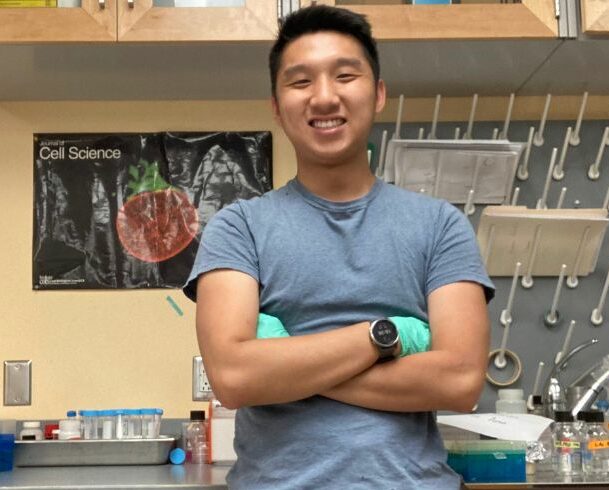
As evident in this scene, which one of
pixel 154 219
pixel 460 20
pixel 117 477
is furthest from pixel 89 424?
pixel 460 20

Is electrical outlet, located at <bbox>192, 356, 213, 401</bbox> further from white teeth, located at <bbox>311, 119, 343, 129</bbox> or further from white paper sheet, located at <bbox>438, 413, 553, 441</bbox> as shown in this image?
white teeth, located at <bbox>311, 119, 343, 129</bbox>

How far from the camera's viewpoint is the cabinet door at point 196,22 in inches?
82.4

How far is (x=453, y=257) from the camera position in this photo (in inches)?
57.4

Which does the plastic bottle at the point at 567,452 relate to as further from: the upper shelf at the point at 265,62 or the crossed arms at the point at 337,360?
the upper shelf at the point at 265,62

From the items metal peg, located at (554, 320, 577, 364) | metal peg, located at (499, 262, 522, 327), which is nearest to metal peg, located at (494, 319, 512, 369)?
metal peg, located at (499, 262, 522, 327)

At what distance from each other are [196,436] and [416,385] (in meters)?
1.02

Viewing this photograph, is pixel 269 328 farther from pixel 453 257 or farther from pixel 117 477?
pixel 117 477

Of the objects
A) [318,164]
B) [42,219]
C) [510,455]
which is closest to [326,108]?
[318,164]

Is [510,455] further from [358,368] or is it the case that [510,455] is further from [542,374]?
[542,374]

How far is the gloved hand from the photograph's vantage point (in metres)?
1.39

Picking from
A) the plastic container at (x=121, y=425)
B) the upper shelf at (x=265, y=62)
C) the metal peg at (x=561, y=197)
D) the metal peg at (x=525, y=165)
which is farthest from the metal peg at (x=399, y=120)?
the plastic container at (x=121, y=425)

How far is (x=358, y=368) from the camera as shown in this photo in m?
1.34

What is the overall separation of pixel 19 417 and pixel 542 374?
4.15 feet

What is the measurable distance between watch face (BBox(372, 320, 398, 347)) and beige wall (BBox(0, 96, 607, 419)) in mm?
1131
